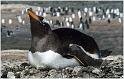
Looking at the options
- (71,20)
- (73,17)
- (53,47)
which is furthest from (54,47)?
(73,17)

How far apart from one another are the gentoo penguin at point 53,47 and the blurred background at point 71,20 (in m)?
5.38

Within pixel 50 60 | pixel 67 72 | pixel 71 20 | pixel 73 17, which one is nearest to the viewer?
pixel 50 60

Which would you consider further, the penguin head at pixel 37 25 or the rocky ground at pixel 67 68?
the rocky ground at pixel 67 68

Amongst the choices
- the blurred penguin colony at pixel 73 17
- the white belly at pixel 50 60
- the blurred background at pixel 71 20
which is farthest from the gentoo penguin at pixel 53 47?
the blurred penguin colony at pixel 73 17

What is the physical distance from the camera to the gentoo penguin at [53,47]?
21.6ft

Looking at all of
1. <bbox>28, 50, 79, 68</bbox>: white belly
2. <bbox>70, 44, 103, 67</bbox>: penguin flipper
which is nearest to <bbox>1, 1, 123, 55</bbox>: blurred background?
<bbox>70, 44, 103, 67</bbox>: penguin flipper

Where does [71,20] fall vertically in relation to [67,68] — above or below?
below

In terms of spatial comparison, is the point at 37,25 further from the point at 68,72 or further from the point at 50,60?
the point at 68,72

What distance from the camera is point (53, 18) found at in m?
19.2

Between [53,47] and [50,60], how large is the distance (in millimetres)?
163

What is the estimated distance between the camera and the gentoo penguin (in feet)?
21.6

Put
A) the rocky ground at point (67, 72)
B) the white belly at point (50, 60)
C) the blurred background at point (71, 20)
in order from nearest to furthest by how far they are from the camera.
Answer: the white belly at point (50, 60), the rocky ground at point (67, 72), the blurred background at point (71, 20)

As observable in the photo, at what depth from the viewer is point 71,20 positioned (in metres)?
18.3

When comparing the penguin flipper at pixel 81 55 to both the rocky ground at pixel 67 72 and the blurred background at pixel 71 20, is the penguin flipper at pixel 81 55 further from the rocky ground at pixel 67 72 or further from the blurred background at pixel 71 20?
the blurred background at pixel 71 20
